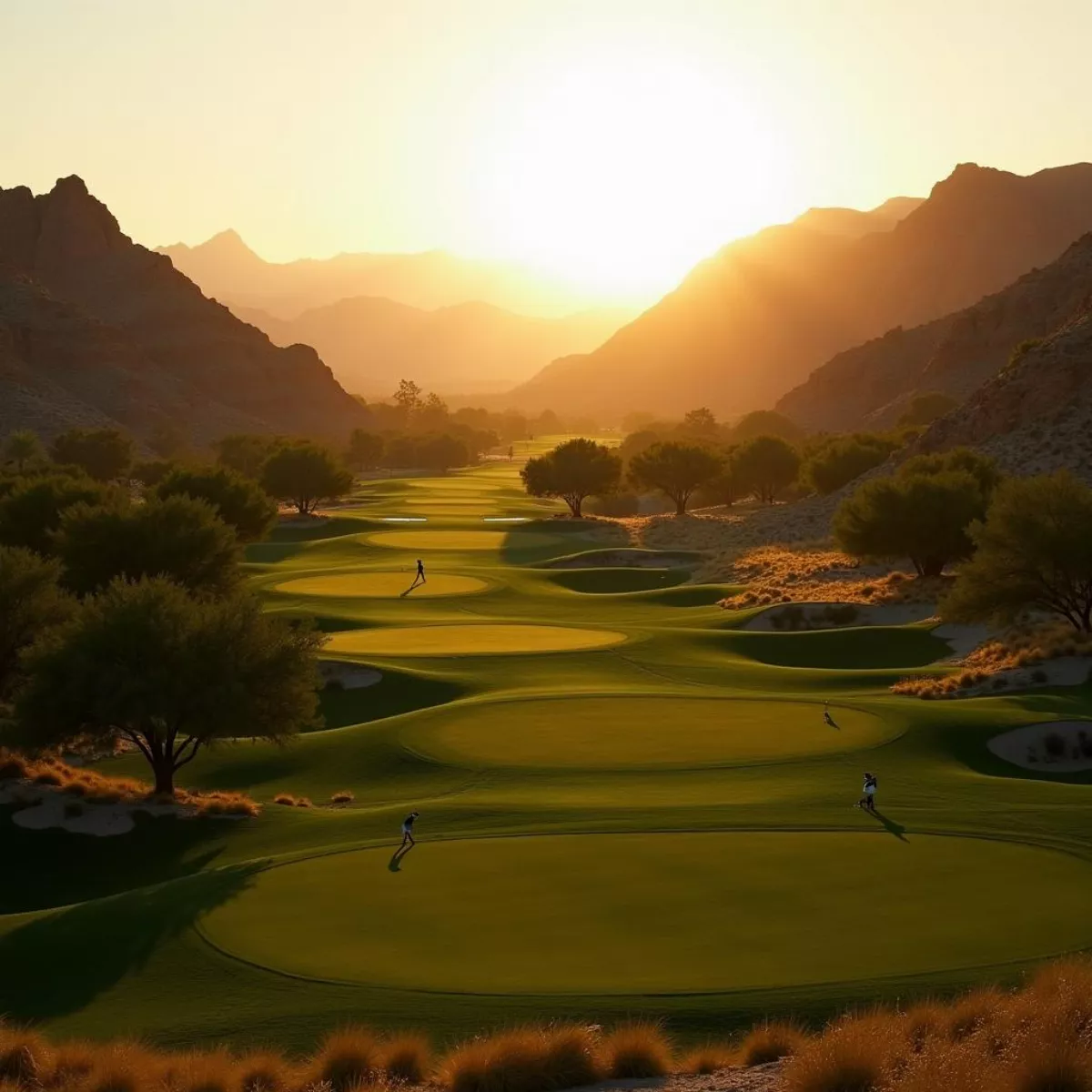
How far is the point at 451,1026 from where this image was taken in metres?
16.0

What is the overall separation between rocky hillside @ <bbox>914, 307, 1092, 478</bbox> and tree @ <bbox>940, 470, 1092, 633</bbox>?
28278 millimetres

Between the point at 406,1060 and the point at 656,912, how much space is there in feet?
19.4

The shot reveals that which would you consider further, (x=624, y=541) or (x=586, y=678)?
(x=624, y=541)

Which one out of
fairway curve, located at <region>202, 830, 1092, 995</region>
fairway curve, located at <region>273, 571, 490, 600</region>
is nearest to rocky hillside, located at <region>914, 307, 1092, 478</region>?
fairway curve, located at <region>273, 571, 490, 600</region>

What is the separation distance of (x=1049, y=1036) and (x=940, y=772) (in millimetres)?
18364

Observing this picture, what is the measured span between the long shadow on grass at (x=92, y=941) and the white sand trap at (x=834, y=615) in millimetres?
36103

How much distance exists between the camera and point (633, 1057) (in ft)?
45.5

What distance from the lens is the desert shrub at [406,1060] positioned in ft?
46.4

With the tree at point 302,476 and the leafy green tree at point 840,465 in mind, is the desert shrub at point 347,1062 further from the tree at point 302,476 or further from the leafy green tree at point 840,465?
the tree at point 302,476

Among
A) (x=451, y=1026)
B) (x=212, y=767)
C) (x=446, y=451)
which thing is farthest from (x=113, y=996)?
(x=446, y=451)

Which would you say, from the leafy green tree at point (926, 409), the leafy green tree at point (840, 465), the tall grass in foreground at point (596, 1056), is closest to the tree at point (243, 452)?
the leafy green tree at point (840, 465)

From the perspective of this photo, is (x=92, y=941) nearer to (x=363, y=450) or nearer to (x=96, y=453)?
(x=96, y=453)

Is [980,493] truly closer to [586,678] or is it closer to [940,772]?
[586,678]

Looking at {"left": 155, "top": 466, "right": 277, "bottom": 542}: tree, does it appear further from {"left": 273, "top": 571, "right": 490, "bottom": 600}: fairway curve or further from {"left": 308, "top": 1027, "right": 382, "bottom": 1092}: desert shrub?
{"left": 308, "top": 1027, "right": 382, "bottom": 1092}: desert shrub
